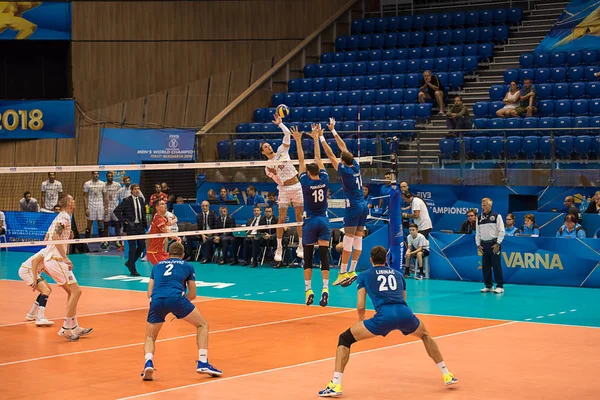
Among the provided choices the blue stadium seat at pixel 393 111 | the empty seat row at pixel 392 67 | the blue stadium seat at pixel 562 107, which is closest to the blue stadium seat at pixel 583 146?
the blue stadium seat at pixel 562 107

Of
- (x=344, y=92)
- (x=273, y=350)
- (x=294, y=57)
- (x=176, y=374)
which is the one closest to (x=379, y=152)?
(x=344, y=92)

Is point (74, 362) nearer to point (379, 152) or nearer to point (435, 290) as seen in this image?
point (435, 290)

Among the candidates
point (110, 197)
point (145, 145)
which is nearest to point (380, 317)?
point (110, 197)

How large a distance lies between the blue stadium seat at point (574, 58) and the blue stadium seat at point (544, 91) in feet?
6.20

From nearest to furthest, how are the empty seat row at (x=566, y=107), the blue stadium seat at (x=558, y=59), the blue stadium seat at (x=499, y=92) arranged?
the empty seat row at (x=566, y=107)
the blue stadium seat at (x=499, y=92)
the blue stadium seat at (x=558, y=59)

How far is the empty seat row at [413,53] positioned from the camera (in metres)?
32.3

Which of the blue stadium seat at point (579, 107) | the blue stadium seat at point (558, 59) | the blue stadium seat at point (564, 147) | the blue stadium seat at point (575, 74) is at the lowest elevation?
the blue stadium seat at point (564, 147)

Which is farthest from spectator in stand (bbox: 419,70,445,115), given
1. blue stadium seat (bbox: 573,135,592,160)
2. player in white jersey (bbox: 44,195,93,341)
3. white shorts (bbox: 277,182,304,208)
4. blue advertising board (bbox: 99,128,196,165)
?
player in white jersey (bbox: 44,195,93,341)

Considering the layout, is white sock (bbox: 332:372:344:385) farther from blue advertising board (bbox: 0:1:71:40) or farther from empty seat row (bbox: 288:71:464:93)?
blue advertising board (bbox: 0:1:71:40)

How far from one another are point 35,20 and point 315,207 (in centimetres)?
2063

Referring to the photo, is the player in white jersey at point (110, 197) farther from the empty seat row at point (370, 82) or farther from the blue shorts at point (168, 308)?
the blue shorts at point (168, 308)

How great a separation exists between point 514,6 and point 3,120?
18855 mm

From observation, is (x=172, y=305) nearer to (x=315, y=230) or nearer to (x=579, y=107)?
(x=315, y=230)

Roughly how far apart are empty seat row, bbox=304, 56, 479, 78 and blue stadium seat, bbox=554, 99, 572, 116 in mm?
5152
